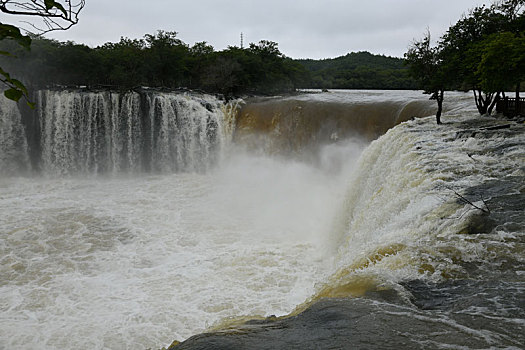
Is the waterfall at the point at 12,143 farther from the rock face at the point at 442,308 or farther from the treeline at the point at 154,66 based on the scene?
the rock face at the point at 442,308

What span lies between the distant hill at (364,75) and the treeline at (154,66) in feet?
31.3

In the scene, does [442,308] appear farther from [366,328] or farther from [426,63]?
[426,63]

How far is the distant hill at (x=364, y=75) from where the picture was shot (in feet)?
147

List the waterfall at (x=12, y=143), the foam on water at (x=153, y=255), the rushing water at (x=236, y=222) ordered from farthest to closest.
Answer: the waterfall at (x=12, y=143) → the foam on water at (x=153, y=255) → the rushing water at (x=236, y=222)

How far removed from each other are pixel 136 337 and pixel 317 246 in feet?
16.1

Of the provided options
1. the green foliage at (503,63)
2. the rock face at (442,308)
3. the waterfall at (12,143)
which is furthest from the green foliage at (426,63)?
the waterfall at (12,143)

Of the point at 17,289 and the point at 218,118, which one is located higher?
the point at 218,118

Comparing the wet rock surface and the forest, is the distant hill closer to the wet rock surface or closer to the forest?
the forest

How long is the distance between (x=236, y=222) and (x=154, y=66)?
18.8m

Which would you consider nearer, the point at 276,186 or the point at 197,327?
the point at 197,327

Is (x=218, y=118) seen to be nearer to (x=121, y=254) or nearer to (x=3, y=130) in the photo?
(x=3, y=130)

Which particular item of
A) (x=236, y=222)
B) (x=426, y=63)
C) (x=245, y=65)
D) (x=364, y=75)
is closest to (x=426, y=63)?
(x=426, y=63)

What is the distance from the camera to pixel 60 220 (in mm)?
12195

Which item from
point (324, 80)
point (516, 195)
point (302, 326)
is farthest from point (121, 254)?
point (324, 80)
